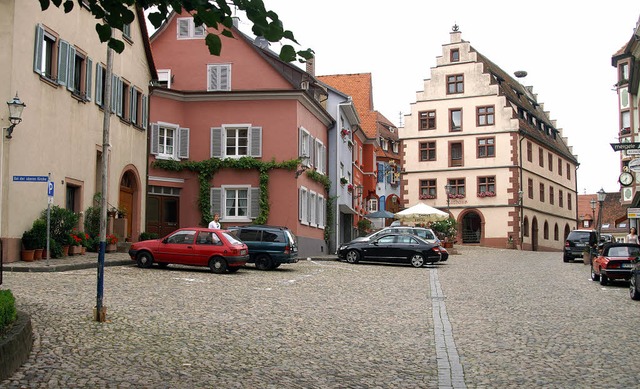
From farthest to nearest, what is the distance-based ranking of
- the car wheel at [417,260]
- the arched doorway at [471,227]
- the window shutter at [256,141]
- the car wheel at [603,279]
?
1. the arched doorway at [471,227]
2. the window shutter at [256,141]
3. the car wheel at [417,260]
4. the car wheel at [603,279]

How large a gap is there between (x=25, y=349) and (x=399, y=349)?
4.86 metres

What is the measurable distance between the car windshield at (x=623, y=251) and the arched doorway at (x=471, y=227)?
1520 inches

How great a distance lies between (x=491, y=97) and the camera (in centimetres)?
6269

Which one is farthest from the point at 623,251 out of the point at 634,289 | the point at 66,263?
the point at 66,263

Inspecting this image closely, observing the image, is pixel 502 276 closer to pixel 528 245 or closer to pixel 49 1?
pixel 49 1

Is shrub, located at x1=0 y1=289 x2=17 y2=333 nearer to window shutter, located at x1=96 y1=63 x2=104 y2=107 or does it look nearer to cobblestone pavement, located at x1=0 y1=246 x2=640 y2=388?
cobblestone pavement, located at x1=0 y1=246 x2=640 y2=388

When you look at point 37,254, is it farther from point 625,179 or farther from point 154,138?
point 625,179

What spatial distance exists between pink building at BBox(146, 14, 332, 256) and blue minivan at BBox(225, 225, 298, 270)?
29.3 ft

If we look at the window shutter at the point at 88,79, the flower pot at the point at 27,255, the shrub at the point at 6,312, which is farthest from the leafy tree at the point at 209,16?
the window shutter at the point at 88,79

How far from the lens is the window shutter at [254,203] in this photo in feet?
117

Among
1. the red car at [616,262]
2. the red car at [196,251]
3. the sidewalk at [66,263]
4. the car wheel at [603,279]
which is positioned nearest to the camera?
the sidewalk at [66,263]

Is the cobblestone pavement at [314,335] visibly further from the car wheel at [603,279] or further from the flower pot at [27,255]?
the flower pot at [27,255]

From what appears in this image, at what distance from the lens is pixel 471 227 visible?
6334 centimetres

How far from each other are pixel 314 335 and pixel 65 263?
11848 mm
